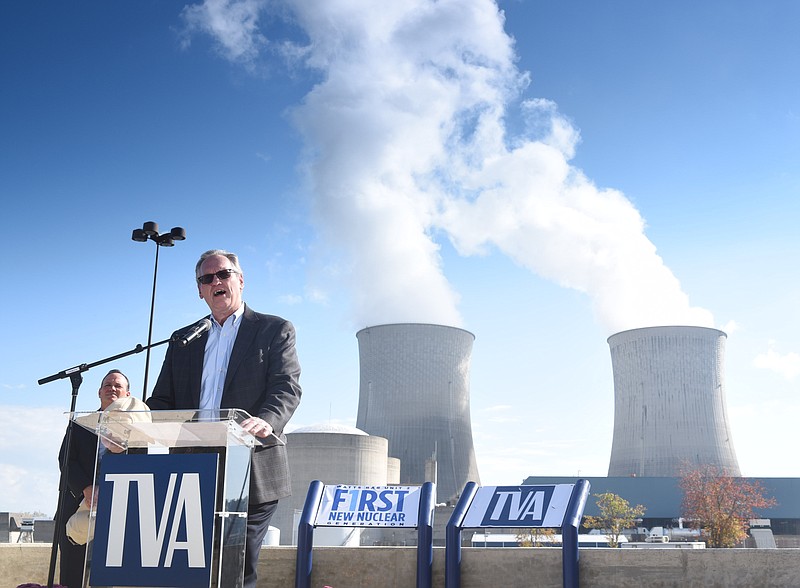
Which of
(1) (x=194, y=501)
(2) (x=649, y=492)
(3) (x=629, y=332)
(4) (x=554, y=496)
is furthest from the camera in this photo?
(2) (x=649, y=492)

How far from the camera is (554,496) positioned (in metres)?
6.27

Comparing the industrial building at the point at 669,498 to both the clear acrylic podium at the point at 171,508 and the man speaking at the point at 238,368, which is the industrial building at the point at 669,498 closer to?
the man speaking at the point at 238,368

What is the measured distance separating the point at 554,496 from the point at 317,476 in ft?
103

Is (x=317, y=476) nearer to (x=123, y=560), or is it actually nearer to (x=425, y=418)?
(x=425, y=418)

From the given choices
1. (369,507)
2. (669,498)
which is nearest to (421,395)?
(669,498)

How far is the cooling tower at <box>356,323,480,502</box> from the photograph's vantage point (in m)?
33.6

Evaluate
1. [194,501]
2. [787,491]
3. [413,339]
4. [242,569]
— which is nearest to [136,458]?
[194,501]

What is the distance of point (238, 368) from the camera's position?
3.03 metres

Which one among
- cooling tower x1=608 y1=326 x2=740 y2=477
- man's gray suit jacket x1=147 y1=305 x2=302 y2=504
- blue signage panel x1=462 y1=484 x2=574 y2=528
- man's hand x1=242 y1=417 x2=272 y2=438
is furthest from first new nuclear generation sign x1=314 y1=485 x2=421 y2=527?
cooling tower x1=608 y1=326 x2=740 y2=477

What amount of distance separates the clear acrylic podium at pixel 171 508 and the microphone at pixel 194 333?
49 cm

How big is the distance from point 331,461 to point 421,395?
558 cm

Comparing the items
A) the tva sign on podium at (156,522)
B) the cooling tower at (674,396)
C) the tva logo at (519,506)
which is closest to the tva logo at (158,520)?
the tva sign on podium at (156,522)

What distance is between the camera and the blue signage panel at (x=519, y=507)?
616 cm

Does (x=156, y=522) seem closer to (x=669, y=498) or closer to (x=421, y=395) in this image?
(x=421, y=395)
